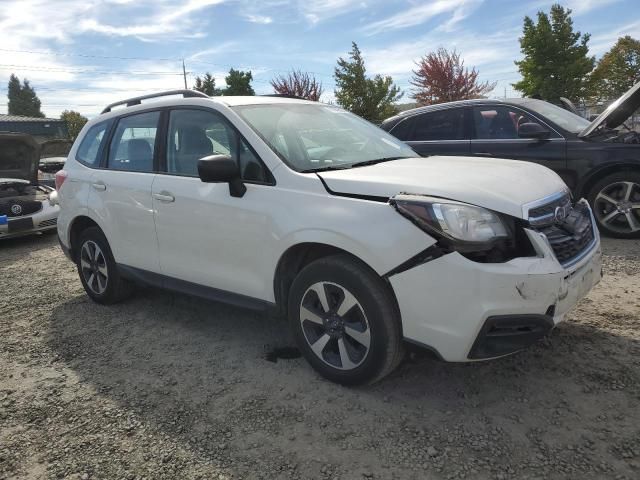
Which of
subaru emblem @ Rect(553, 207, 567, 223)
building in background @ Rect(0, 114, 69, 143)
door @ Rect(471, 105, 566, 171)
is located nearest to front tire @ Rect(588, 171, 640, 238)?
door @ Rect(471, 105, 566, 171)

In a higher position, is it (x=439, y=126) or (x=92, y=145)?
(x=439, y=126)

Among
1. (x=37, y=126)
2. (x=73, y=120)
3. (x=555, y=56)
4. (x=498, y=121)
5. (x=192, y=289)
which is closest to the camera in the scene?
(x=192, y=289)

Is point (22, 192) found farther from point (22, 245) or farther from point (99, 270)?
point (99, 270)

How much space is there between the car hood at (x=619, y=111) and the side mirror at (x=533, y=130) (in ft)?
1.23

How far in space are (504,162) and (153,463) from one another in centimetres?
272

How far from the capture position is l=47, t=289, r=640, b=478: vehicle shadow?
7.97 ft

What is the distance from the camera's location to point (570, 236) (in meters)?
2.78

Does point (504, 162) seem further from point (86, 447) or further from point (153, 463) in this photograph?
point (86, 447)

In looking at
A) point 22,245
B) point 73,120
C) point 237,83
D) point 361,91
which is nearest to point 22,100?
point 73,120

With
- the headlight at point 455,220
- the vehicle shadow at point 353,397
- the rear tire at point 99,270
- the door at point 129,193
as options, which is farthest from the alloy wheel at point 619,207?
the rear tire at point 99,270

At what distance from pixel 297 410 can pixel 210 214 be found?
1366mm

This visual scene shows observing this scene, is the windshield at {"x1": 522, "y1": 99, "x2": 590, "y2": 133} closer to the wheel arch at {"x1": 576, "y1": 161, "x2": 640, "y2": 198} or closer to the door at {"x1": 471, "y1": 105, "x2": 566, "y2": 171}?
the door at {"x1": 471, "y1": 105, "x2": 566, "y2": 171}

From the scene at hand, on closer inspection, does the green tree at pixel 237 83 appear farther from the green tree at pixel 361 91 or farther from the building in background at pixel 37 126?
the building in background at pixel 37 126

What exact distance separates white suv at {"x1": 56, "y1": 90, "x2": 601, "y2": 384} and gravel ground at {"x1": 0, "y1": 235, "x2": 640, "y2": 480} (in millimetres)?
342
